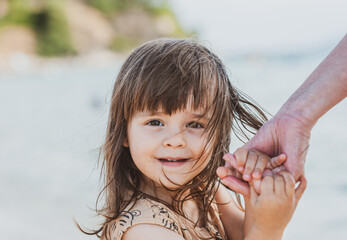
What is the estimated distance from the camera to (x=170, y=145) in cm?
169

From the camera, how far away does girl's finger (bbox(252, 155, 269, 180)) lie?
1.46 m

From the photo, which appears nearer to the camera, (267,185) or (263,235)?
(267,185)

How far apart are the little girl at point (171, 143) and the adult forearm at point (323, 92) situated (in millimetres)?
191

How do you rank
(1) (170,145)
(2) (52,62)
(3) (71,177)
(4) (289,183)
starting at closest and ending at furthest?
(4) (289,183) < (1) (170,145) < (3) (71,177) < (2) (52,62)

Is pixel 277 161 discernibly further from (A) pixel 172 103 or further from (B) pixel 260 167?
(A) pixel 172 103

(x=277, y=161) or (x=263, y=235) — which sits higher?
(x=277, y=161)

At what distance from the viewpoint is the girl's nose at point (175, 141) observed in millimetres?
1670

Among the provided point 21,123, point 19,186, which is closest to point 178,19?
point 21,123

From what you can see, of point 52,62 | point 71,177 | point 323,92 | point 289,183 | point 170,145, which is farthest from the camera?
point 52,62

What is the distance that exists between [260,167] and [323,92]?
0.32m

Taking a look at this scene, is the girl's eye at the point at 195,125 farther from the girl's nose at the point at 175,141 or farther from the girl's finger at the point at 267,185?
the girl's finger at the point at 267,185

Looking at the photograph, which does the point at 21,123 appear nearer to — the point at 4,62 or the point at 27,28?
the point at 4,62

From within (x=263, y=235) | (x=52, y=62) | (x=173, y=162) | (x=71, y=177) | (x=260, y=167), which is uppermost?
(x=52, y=62)

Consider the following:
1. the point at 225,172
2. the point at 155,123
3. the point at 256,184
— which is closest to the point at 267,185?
the point at 256,184
